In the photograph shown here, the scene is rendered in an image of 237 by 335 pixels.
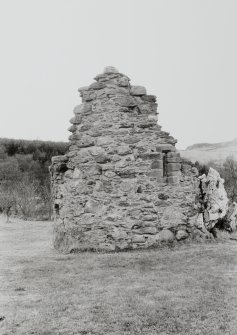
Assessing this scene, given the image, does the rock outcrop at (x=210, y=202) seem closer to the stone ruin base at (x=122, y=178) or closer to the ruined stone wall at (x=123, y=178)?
the stone ruin base at (x=122, y=178)

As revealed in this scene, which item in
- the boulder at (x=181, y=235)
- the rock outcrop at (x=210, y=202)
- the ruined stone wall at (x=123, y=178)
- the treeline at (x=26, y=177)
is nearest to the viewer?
the ruined stone wall at (x=123, y=178)

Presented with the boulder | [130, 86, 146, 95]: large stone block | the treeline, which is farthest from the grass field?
the treeline

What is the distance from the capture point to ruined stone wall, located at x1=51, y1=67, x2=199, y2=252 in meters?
9.21

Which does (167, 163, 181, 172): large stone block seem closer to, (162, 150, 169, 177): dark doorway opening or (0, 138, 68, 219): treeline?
(162, 150, 169, 177): dark doorway opening

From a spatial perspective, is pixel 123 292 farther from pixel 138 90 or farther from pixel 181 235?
pixel 138 90

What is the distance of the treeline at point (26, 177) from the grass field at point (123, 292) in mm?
11149

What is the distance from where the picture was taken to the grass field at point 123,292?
4.56 m

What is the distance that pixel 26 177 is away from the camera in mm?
27453

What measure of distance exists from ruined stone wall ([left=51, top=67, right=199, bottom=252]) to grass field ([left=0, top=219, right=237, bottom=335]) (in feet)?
1.91

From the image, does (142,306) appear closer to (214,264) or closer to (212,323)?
(212,323)

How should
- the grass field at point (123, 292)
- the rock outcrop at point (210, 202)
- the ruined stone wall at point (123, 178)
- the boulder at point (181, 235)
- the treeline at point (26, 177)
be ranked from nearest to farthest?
the grass field at point (123, 292) < the ruined stone wall at point (123, 178) < the boulder at point (181, 235) < the rock outcrop at point (210, 202) < the treeline at point (26, 177)

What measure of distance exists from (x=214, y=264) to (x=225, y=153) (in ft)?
101

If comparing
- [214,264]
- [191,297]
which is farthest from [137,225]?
[191,297]

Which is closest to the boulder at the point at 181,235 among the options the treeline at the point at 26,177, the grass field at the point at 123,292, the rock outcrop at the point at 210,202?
the grass field at the point at 123,292
